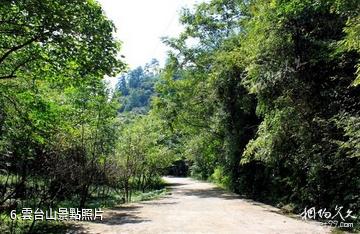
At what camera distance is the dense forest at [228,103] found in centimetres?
802

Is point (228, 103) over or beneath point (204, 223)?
over

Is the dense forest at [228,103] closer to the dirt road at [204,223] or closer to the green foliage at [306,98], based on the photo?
the green foliage at [306,98]

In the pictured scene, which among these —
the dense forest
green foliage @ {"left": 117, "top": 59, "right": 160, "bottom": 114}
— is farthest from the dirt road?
green foliage @ {"left": 117, "top": 59, "right": 160, "bottom": 114}

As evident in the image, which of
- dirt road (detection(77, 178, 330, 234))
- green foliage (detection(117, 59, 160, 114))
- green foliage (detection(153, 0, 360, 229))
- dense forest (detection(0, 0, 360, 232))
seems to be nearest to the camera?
dense forest (detection(0, 0, 360, 232))

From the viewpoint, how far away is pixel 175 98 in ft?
92.8

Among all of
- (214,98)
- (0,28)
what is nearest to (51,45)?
(0,28)

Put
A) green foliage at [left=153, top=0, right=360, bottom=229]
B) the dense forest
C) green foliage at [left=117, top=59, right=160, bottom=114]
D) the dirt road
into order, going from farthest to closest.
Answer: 1. green foliage at [left=117, top=59, right=160, bottom=114]
2. green foliage at [left=153, top=0, right=360, bottom=229]
3. the dirt road
4. the dense forest

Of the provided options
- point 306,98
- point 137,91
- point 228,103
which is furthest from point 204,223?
point 137,91

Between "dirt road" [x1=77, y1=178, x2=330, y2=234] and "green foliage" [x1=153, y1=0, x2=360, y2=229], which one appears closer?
"dirt road" [x1=77, y1=178, x2=330, y2=234]

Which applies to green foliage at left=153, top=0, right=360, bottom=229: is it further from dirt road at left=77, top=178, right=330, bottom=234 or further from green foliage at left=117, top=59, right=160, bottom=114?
green foliage at left=117, top=59, right=160, bottom=114

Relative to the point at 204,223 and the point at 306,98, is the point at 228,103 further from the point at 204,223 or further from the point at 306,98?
the point at 204,223

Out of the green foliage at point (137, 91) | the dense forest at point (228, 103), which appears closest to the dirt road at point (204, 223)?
the dense forest at point (228, 103)

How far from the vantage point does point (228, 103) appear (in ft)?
67.7

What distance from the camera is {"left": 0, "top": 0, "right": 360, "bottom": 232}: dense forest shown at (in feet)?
26.3
